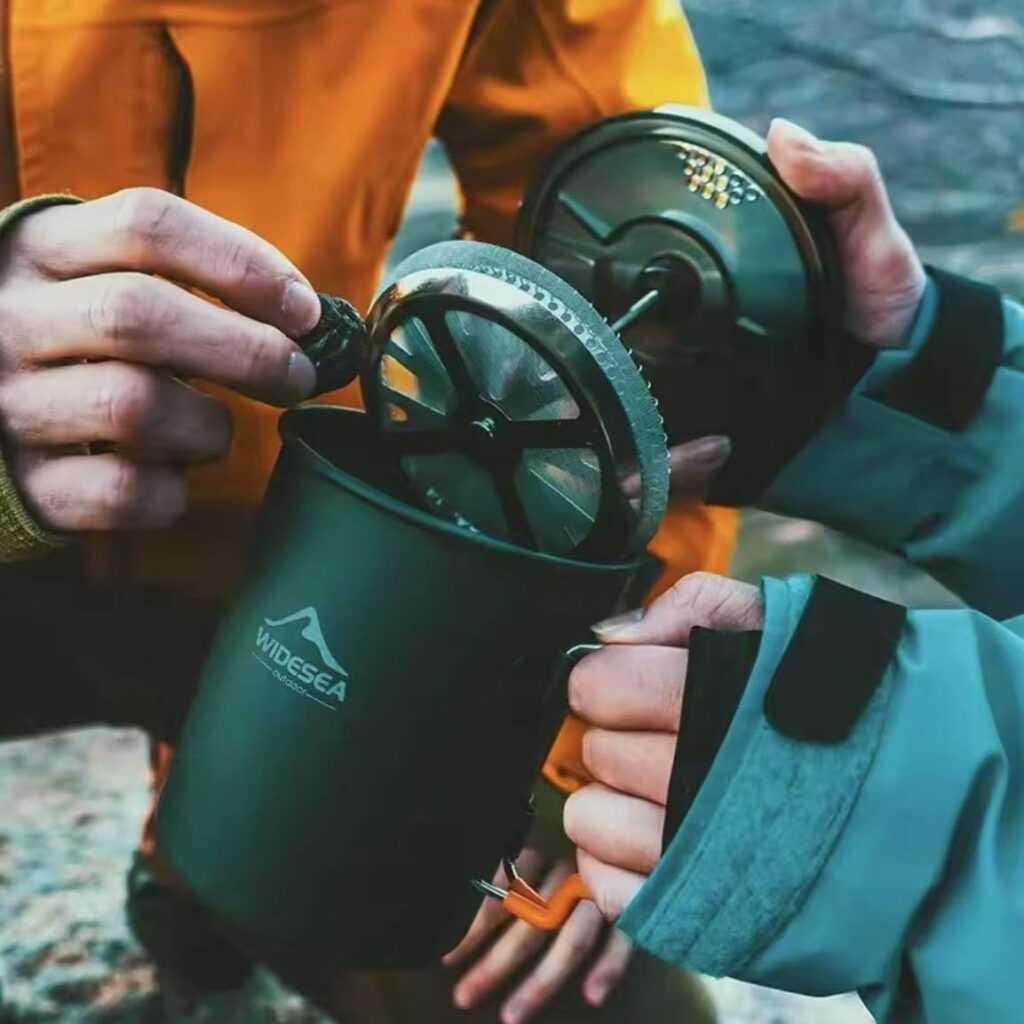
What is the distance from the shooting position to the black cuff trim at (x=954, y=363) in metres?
0.60

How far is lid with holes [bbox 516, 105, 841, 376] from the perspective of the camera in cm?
56

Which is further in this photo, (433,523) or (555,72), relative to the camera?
(555,72)

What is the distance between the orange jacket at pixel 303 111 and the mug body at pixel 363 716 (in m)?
0.21

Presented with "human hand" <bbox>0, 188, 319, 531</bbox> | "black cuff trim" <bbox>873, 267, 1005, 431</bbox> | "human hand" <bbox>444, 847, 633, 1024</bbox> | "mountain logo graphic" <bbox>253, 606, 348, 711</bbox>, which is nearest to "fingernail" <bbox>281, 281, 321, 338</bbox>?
"human hand" <bbox>0, 188, 319, 531</bbox>

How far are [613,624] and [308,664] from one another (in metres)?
0.10

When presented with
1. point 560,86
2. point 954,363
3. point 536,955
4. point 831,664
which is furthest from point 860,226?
point 536,955

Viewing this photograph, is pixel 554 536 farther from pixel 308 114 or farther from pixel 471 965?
pixel 471 965

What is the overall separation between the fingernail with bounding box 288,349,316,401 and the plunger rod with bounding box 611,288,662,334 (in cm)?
15

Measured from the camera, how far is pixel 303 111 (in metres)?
0.60

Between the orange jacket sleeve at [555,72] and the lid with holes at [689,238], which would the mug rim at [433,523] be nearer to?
the lid with holes at [689,238]

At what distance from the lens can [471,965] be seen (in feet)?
2.53

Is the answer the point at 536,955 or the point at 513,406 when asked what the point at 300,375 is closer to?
the point at 513,406

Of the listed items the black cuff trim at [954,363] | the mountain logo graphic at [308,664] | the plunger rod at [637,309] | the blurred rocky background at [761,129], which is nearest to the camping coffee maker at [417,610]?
the mountain logo graphic at [308,664]

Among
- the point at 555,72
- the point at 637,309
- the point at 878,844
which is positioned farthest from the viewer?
the point at 555,72
